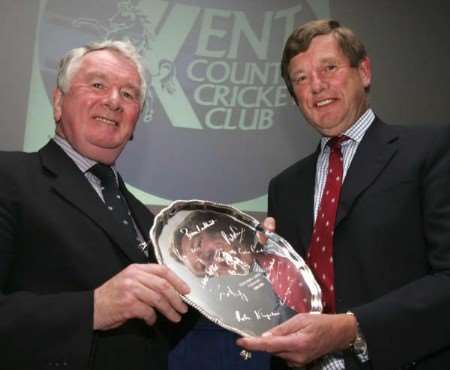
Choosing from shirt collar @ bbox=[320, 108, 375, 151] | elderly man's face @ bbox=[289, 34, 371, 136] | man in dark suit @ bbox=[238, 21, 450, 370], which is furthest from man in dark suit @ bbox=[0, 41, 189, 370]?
shirt collar @ bbox=[320, 108, 375, 151]

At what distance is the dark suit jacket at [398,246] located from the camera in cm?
116

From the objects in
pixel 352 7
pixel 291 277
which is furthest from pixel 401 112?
pixel 291 277

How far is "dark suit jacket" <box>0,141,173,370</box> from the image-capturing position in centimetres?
104

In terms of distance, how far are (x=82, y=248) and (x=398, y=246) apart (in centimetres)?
76

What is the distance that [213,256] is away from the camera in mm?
1176

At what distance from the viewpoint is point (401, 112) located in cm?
286

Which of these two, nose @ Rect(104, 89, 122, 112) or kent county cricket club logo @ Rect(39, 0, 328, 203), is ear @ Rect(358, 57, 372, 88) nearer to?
nose @ Rect(104, 89, 122, 112)

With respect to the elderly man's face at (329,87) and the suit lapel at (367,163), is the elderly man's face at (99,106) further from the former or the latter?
the suit lapel at (367,163)

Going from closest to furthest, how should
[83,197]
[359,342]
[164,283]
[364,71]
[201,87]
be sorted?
[164,283] < [359,342] < [83,197] < [364,71] < [201,87]

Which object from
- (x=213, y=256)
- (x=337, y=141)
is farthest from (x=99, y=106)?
(x=337, y=141)

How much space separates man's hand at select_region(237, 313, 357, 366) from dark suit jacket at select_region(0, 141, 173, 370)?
33 centimetres

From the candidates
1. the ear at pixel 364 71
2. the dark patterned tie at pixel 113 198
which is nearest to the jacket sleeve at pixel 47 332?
the dark patterned tie at pixel 113 198

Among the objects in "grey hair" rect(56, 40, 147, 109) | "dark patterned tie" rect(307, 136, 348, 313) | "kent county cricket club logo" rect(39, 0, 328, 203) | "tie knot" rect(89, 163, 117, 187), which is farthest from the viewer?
"kent county cricket club logo" rect(39, 0, 328, 203)

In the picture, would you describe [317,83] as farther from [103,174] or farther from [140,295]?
[140,295]
